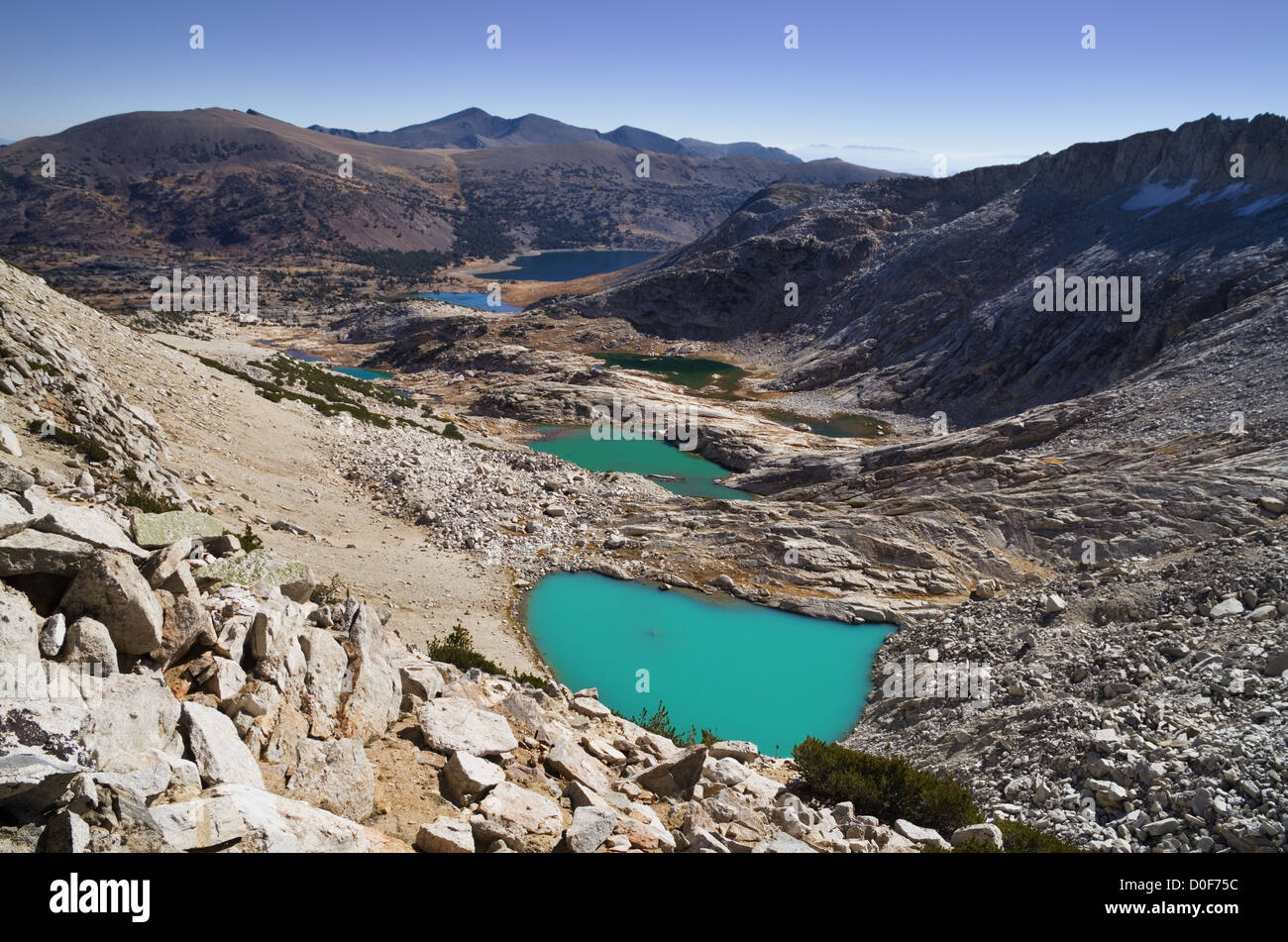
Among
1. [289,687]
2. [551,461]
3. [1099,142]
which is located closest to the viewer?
[289,687]

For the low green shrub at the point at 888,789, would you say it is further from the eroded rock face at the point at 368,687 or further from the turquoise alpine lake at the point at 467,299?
the turquoise alpine lake at the point at 467,299

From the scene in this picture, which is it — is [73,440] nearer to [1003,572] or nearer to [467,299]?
[1003,572]

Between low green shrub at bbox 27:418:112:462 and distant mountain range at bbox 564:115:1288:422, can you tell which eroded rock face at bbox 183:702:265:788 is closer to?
Answer: low green shrub at bbox 27:418:112:462

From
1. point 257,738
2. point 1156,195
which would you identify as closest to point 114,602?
point 257,738

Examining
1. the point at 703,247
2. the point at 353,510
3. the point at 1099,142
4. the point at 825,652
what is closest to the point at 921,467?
the point at 825,652

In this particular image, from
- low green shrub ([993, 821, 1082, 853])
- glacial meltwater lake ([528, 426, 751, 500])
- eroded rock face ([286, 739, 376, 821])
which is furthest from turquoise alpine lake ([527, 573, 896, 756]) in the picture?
glacial meltwater lake ([528, 426, 751, 500])

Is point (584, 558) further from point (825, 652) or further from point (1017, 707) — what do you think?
point (1017, 707)
